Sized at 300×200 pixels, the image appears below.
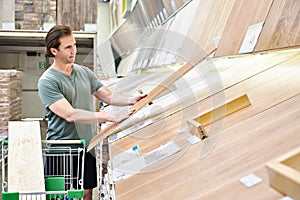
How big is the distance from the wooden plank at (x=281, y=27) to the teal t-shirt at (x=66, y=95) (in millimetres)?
1455

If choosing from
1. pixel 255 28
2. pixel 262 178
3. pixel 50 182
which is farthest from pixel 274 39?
pixel 50 182

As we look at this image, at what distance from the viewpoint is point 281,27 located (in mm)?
1451

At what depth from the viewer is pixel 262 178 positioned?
2.75ft

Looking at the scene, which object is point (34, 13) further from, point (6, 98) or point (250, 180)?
point (250, 180)

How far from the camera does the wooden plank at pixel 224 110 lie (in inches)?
53.4

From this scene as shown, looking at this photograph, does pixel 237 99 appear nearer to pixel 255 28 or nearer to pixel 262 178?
pixel 255 28

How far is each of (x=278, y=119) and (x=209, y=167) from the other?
0.20 metres

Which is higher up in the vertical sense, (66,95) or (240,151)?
→ (66,95)

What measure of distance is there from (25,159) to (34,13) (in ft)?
11.6

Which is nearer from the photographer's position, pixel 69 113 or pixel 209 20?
pixel 209 20

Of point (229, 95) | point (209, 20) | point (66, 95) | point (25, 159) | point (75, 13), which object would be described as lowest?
point (25, 159)

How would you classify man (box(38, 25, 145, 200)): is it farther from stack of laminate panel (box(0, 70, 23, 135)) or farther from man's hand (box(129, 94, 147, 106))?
stack of laminate panel (box(0, 70, 23, 135))

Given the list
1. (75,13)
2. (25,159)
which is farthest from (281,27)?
(75,13)

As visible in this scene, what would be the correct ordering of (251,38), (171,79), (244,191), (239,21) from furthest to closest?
(171,79) → (239,21) → (251,38) → (244,191)
